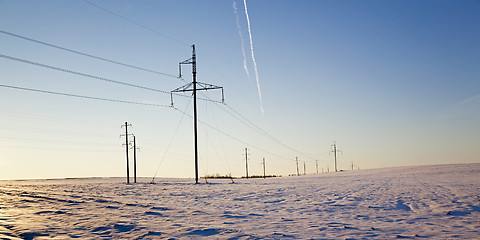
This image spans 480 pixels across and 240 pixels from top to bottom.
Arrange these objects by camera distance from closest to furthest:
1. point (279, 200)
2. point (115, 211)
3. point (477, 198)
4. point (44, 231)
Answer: point (44, 231) → point (115, 211) → point (477, 198) → point (279, 200)

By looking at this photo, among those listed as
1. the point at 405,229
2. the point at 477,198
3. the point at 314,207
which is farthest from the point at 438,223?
the point at 477,198

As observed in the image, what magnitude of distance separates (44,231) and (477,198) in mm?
20839

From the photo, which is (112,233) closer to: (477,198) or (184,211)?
(184,211)

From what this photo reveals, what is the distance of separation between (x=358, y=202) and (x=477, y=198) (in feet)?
21.3

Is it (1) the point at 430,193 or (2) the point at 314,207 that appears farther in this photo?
(1) the point at 430,193

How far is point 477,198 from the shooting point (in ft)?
60.0

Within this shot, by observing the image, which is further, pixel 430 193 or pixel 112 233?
pixel 430 193

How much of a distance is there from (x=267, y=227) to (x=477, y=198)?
44.6 ft

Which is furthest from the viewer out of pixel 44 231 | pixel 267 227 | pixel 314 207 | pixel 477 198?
pixel 477 198

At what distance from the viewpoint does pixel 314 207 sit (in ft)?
55.8

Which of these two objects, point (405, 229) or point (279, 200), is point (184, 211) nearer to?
point (279, 200)

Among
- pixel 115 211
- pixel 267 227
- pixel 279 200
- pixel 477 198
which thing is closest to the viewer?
pixel 267 227

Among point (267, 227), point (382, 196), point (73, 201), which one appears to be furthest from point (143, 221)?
point (382, 196)

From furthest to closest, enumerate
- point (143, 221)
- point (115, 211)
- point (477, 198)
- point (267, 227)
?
point (477, 198) → point (115, 211) → point (143, 221) → point (267, 227)
